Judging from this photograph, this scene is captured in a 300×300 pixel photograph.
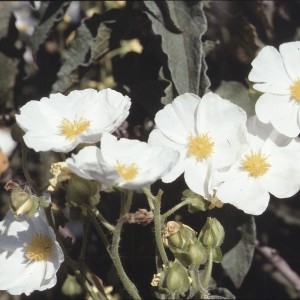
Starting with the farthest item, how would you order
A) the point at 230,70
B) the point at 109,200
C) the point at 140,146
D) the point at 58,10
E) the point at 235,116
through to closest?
the point at 230,70, the point at 58,10, the point at 109,200, the point at 235,116, the point at 140,146

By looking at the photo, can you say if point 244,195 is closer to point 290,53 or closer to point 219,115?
point 219,115

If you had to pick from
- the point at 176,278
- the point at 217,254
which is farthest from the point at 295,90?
the point at 176,278

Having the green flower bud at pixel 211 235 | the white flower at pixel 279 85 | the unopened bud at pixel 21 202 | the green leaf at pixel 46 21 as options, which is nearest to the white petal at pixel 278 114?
the white flower at pixel 279 85

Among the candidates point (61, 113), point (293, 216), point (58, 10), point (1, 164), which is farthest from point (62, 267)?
point (293, 216)

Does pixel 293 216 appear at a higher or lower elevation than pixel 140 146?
lower

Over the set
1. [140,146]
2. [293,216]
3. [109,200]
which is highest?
[140,146]

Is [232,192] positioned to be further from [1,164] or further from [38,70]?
[38,70]

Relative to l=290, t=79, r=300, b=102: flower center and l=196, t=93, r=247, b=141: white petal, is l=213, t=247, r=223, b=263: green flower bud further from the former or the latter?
l=290, t=79, r=300, b=102: flower center
